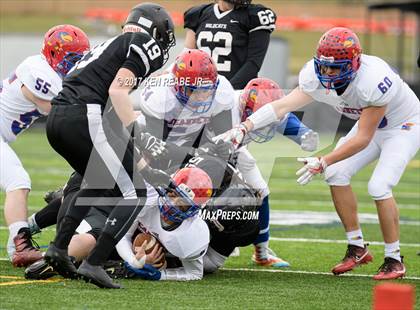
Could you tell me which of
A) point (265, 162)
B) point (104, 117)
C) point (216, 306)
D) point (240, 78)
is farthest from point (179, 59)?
point (265, 162)

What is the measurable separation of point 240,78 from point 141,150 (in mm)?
2096

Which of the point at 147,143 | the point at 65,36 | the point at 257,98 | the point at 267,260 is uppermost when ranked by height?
the point at 65,36

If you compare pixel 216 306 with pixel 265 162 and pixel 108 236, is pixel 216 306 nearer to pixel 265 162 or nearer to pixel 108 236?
pixel 108 236

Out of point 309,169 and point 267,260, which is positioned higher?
point 309,169

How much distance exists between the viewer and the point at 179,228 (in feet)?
18.5

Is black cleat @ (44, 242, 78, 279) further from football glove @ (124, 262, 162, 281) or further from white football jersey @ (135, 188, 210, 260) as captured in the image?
white football jersey @ (135, 188, 210, 260)

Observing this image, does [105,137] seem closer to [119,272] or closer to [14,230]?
[119,272]

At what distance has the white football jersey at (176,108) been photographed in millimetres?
6258

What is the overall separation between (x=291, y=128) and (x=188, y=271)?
5.07ft

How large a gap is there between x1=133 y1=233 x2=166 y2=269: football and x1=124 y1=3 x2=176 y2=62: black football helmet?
1.11m

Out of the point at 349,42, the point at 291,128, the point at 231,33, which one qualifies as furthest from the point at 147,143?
the point at 231,33

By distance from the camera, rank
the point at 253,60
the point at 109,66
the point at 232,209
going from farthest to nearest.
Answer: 1. the point at 253,60
2. the point at 232,209
3. the point at 109,66

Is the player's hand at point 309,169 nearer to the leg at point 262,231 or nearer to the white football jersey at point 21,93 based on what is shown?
the leg at point 262,231

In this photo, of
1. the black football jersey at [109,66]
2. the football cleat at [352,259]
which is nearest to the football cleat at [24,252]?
the black football jersey at [109,66]
